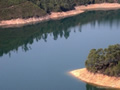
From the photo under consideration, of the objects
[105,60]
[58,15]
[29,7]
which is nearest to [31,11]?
[29,7]

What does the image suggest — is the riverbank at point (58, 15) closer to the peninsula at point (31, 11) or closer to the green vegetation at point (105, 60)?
the peninsula at point (31, 11)

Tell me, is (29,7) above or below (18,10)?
above

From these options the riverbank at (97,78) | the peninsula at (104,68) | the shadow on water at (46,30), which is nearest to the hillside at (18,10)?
the shadow on water at (46,30)

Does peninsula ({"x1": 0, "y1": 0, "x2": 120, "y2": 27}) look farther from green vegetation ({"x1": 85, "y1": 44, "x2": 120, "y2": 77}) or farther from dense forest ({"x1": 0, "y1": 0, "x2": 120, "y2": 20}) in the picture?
green vegetation ({"x1": 85, "y1": 44, "x2": 120, "y2": 77})

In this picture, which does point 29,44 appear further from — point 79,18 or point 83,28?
point 79,18

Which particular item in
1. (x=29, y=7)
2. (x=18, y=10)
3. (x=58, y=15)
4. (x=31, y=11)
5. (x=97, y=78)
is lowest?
(x=58, y=15)

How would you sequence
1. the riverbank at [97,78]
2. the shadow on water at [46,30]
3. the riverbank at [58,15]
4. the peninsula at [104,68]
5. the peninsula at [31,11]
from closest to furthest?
1. the riverbank at [97,78]
2. the peninsula at [104,68]
3. the shadow on water at [46,30]
4. the riverbank at [58,15]
5. the peninsula at [31,11]

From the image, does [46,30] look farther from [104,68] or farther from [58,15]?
[104,68]
